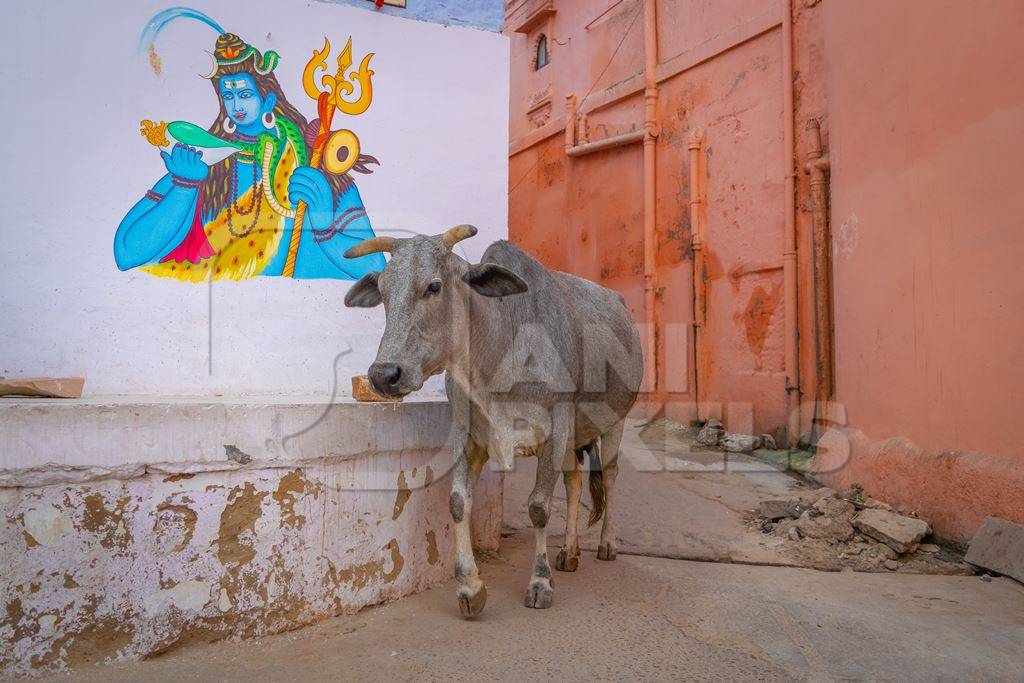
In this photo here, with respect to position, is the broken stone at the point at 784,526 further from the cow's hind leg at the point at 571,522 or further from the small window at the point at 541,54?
the small window at the point at 541,54

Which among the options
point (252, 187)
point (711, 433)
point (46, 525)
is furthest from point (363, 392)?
point (711, 433)

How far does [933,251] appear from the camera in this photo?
16.3 ft

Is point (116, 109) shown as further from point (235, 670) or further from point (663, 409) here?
point (663, 409)

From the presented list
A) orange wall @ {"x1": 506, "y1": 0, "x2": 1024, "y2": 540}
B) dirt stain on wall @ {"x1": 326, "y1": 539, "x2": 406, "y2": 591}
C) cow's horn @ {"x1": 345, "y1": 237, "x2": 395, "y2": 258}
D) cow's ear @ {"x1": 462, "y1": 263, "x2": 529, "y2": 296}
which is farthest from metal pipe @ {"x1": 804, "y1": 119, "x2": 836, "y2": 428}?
cow's horn @ {"x1": 345, "y1": 237, "x2": 395, "y2": 258}

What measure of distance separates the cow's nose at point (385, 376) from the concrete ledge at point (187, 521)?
544 mm

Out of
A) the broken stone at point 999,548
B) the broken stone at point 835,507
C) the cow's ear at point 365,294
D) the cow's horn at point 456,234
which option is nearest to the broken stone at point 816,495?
the broken stone at point 835,507

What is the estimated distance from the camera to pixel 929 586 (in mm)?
4082

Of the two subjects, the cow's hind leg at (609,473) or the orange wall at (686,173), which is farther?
the orange wall at (686,173)

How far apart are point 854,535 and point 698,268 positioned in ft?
16.1

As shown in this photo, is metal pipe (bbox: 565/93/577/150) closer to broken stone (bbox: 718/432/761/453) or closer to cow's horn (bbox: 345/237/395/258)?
broken stone (bbox: 718/432/761/453)

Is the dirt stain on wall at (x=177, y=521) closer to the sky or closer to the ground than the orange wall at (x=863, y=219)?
closer to the ground

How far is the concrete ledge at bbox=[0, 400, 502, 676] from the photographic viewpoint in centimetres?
280

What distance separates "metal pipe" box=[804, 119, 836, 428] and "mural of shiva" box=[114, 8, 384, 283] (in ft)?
15.5

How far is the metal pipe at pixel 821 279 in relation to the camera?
7.43 m
